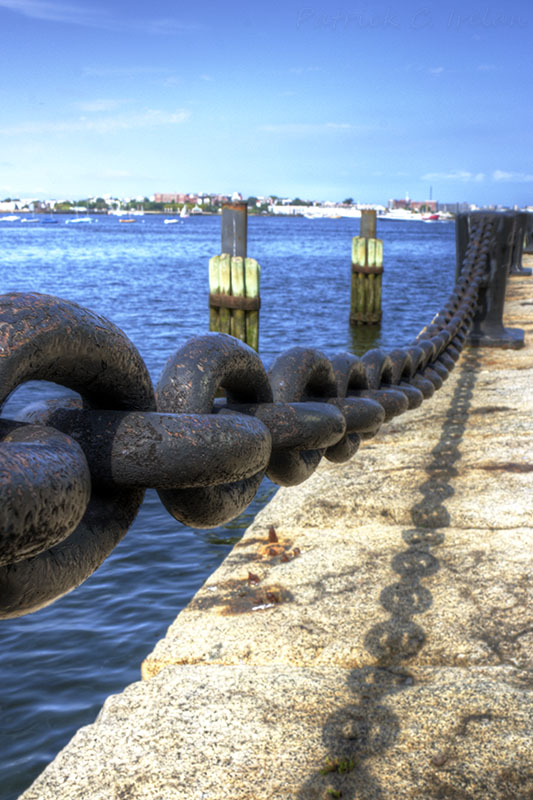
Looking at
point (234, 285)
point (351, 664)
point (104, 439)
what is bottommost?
point (351, 664)

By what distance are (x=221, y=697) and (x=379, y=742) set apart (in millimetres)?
528

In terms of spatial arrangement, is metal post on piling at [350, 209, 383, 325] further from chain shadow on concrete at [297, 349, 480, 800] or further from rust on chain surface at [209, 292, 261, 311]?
chain shadow on concrete at [297, 349, 480, 800]

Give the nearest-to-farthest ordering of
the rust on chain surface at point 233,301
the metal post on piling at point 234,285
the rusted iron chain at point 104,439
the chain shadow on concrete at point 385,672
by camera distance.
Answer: the rusted iron chain at point 104,439 → the chain shadow on concrete at point 385,672 → the metal post on piling at point 234,285 → the rust on chain surface at point 233,301

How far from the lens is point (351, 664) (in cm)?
269

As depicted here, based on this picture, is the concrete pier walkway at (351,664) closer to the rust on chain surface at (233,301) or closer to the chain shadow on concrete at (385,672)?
the chain shadow on concrete at (385,672)

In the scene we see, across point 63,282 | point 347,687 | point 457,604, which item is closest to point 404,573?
point 457,604

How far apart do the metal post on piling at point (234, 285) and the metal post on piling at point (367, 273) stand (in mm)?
8345

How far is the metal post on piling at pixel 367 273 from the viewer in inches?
803

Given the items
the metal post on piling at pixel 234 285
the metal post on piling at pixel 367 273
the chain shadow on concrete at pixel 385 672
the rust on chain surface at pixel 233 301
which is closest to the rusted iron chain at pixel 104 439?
the chain shadow on concrete at pixel 385 672

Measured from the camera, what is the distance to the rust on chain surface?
40.7ft

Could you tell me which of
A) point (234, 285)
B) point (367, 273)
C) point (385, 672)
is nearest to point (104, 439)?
point (385, 672)

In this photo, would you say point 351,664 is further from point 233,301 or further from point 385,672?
point 233,301

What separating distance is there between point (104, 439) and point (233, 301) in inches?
450

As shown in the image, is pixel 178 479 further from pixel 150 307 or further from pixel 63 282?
pixel 63 282
